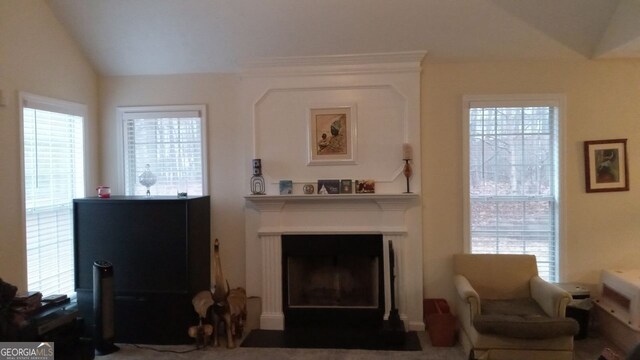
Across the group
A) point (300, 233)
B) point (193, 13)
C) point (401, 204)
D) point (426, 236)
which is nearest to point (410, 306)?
point (426, 236)

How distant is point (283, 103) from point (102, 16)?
1692mm

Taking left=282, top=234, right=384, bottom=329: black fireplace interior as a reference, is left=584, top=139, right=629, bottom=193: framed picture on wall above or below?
above

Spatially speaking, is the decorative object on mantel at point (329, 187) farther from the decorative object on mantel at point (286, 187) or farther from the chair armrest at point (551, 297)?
the chair armrest at point (551, 297)

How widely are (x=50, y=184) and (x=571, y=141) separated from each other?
178 inches

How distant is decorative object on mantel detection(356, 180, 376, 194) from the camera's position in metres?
3.84

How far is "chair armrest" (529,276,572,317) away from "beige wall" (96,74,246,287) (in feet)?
8.43

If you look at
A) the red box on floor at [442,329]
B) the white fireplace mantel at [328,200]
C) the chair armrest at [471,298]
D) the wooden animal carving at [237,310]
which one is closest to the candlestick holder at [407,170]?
the white fireplace mantel at [328,200]

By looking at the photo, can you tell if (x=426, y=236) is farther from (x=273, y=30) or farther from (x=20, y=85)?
(x=20, y=85)

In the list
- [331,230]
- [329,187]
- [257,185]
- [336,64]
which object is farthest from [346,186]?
[336,64]

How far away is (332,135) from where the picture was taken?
12.8 ft

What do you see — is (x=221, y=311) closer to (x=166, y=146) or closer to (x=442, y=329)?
(x=166, y=146)

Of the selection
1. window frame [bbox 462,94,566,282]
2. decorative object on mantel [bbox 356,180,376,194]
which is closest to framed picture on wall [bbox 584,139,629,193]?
window frame [bbox 462,94,566,282]

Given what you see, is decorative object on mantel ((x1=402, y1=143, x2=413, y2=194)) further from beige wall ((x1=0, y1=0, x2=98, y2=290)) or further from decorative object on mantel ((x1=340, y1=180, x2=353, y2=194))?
beige wall ((x1=0, y1=0, x2=98, y2=290))

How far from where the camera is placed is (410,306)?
3848 millimetres
